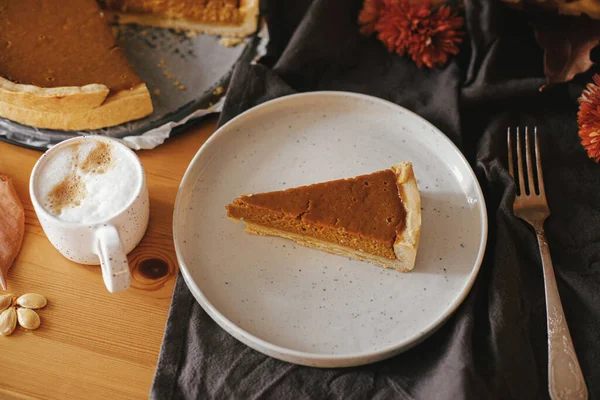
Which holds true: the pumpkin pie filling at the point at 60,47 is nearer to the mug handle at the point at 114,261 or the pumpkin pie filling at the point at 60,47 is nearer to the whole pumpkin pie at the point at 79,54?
the whole pumpkin pie at the point at 79,54

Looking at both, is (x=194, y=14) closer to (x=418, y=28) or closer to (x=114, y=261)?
(x=418, y=28)

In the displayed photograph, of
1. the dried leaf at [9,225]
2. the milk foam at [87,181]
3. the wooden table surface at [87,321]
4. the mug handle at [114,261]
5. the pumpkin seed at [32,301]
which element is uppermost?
the milk foam at [87,181]

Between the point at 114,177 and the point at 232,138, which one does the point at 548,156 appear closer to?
the point at 232,138

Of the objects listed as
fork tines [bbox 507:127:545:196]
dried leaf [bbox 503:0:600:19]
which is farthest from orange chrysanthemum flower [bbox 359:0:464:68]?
fork tines [bbox 507:127:545:196]

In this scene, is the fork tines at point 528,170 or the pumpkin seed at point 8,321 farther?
the fork tines at point 528,170

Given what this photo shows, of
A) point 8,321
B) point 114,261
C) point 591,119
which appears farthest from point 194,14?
point 591,119

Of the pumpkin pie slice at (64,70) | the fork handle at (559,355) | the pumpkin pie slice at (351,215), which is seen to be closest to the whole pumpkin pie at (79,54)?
the pumpkin pie slice at (64,70)

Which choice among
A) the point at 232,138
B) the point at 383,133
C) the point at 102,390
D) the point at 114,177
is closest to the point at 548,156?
the point at 383,133
